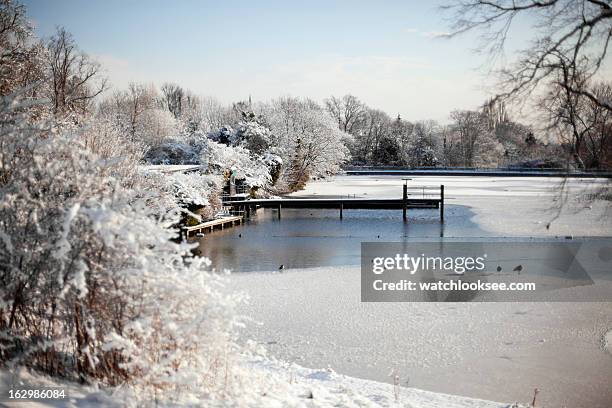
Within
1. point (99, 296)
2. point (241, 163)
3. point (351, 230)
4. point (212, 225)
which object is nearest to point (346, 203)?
point (351, 230)

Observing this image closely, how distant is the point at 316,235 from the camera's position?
69.4ft

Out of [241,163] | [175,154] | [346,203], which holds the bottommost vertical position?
[346,203]

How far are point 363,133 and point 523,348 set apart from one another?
2555 inches

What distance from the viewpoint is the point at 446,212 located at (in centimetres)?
2734

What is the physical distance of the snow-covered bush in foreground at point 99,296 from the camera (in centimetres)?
364

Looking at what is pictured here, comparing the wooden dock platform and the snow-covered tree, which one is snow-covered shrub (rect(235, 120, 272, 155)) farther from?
the wooden dock platform

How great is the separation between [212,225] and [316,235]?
16.8ft

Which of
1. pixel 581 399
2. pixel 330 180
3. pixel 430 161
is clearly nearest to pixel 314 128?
pixel 330 180

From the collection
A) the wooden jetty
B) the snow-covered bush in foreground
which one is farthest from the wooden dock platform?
the snow-covered bush in foreground

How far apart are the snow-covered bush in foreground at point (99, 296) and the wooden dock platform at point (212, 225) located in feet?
56.8

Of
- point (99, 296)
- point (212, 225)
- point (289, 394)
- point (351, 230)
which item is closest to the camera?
point (99, 296)

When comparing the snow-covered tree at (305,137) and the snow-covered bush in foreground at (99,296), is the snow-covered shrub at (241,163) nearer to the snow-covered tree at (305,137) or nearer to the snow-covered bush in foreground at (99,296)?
the snow-covered tree at (305,137)

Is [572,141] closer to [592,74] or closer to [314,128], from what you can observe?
[592,74]

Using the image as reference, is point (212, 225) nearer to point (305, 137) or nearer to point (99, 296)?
point (99, 296)
